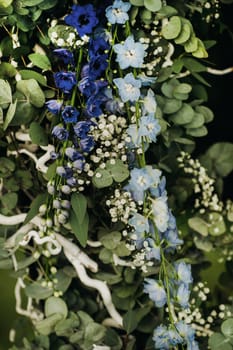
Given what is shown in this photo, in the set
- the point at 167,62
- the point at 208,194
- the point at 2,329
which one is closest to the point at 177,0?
the point at 167,62

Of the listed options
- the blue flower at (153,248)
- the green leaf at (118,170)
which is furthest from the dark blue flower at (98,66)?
the blue flower at (153,248)

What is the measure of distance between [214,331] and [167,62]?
0.39 metres

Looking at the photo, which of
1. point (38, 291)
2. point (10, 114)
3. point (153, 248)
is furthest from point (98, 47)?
point (38, 291)

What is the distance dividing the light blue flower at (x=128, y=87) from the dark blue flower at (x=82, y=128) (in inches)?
2.0

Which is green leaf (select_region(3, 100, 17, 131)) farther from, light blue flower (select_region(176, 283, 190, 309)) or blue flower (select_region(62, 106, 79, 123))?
light blue flower (select_region(176, 283, 190, 309))

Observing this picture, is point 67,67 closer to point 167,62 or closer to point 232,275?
point 167,62

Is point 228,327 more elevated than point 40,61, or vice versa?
point 40,61

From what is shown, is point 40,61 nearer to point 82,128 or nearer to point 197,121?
point 82,128

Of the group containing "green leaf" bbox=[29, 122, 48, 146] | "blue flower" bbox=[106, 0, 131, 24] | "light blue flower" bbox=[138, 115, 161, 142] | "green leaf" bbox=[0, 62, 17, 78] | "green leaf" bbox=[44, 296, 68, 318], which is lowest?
"green leaf" bbox=[44, 296, 68, 318]

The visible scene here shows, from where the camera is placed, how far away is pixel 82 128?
0.86m

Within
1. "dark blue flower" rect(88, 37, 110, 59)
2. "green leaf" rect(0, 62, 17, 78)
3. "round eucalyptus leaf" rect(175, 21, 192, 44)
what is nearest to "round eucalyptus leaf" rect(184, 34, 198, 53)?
"round eucalyptus leaf" rect(175, 21, 192, 44)

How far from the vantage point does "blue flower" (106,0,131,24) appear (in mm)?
861

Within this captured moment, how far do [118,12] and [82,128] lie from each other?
0.47 feet

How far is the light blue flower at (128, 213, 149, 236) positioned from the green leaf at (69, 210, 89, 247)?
59 millimetres
